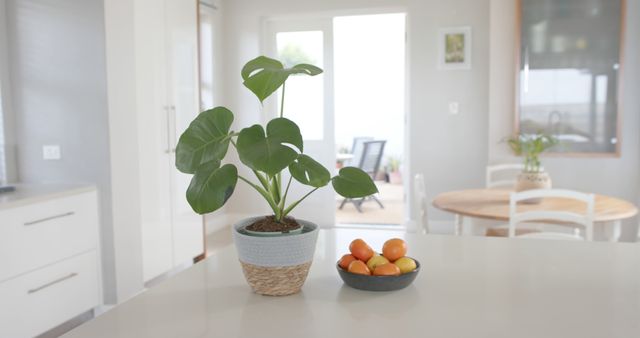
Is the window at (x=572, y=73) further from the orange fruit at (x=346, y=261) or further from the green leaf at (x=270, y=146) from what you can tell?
the green leaf at (x=270, y=146)

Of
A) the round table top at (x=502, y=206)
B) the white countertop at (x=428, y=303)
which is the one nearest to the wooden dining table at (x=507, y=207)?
the round table top at (x=502, y=206)

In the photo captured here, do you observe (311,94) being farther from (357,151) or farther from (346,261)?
(346,261)

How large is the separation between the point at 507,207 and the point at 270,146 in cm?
247

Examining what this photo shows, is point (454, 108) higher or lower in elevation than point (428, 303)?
higher

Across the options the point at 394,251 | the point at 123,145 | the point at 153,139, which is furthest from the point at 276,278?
the point at 153,139

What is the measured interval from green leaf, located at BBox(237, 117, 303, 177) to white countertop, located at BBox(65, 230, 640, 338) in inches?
12.3

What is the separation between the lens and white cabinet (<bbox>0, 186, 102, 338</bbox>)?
263 centimetres

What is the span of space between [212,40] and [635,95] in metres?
3.89

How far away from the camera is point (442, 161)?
5.55 metres

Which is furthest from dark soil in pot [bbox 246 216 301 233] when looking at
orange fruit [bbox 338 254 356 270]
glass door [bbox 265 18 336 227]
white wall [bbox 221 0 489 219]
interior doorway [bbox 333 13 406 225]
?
interior doorway [bbox 333 13 406 225]

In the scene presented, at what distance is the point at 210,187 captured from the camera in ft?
3.72

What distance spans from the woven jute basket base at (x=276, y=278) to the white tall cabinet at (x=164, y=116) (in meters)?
2.71

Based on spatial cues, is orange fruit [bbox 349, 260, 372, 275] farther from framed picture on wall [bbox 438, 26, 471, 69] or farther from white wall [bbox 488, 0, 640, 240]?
framed picture on wall [bbox 438, 26, 471, 69]

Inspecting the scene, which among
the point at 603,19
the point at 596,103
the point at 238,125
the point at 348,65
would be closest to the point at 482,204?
the point at 596,103
